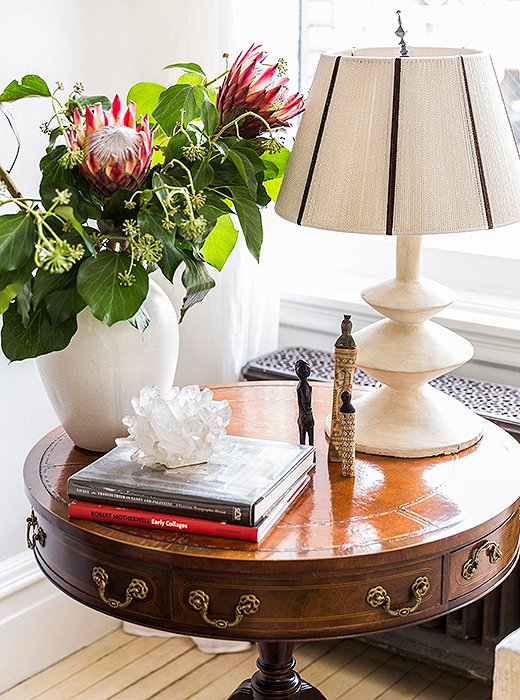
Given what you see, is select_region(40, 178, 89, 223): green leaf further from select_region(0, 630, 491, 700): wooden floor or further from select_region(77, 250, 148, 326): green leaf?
select_region(0, 630, 491, 700): wooden floor

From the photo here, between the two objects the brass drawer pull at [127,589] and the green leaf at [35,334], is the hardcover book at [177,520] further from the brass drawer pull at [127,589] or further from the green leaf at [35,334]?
the green leaf at [35,334]

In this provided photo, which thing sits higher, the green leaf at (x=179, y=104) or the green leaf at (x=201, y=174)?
the green leaf at (x=179, y=104)

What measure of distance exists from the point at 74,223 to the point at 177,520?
1.24 feet

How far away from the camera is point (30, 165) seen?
2.02 meters

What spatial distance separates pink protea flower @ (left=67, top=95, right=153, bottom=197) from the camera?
51.5 inches

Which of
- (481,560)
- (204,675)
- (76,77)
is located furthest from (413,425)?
(76,77)

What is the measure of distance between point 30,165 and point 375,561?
1.16 metres

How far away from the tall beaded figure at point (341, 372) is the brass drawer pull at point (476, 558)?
0.25 m

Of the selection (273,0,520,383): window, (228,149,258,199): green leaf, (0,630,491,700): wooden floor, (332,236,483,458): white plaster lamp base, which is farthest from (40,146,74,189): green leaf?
(0,630,491,700): wooden floor

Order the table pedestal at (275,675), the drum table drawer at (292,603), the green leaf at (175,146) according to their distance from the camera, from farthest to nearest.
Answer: the table pedestal at (275,675) → the green leaf at (175,146) → the drum table drawer at (292,603)

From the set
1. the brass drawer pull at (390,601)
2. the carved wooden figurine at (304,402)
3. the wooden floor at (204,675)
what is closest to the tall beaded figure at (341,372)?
the carved wooden figurine at (304,402)

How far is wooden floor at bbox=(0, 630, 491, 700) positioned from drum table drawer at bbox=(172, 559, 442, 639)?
2.96 ft

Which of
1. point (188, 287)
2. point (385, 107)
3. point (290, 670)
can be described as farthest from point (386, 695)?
point (385, 107)

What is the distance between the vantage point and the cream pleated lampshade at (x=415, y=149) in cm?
130
